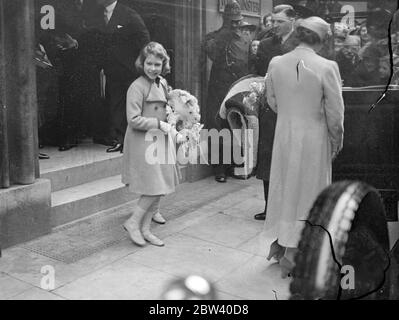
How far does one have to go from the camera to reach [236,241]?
4379mm

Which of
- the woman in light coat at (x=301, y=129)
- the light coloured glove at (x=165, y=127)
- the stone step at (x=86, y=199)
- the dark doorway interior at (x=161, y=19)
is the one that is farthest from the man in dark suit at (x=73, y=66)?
the woman in light coat at (x=301, y=129)

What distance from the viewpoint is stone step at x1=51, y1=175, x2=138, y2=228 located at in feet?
14.9

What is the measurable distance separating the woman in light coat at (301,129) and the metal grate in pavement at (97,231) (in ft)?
4.49

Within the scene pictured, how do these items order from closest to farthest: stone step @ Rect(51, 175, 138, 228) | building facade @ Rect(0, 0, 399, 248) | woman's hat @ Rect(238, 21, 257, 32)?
1. building facade @ Rect(0, 0, 399, 248)
2. stone step @ Rect(51, 175, 138, 228)
3. woman's hat @ Rect(238, 21, 257, 32)

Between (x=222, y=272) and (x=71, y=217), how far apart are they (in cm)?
154

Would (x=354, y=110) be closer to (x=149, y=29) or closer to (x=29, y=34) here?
(x=29, y=34)

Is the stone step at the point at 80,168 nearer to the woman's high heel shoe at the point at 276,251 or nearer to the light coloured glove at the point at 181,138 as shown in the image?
the light coloured glove at the point at 181,138

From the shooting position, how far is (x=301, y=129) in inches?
140

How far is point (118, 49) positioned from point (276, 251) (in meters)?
2.75

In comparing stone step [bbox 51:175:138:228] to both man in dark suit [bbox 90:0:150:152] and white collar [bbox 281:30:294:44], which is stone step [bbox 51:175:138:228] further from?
white collar [bbox 281:30:294:44]

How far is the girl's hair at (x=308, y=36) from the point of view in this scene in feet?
11.4

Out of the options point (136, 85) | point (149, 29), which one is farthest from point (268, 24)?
point (149, 29)

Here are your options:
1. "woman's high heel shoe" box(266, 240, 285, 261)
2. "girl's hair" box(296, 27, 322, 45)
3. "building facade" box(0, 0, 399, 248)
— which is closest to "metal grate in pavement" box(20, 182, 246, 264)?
"building facade" box(0, 0, 399, 248)

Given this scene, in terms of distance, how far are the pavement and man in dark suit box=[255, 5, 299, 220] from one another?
62cm
